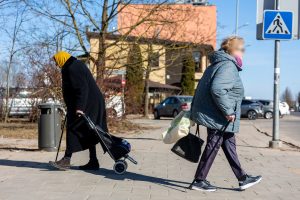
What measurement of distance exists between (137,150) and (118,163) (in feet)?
11.9

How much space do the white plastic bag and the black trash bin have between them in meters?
4.34

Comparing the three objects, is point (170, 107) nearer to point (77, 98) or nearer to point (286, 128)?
point (286, 128)

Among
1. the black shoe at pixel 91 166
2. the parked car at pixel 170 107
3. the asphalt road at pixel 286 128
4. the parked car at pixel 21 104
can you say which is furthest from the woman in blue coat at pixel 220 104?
the parked car at pixel 170 107

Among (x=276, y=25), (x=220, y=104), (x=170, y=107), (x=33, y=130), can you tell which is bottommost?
(x=33, y=130)

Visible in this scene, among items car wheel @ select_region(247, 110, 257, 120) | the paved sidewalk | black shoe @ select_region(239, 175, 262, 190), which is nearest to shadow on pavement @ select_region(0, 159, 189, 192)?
the paved sidewalk

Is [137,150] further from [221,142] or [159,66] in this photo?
[159,66]

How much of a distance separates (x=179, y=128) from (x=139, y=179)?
117 centimetres

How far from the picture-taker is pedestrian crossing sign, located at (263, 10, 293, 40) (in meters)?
12.5

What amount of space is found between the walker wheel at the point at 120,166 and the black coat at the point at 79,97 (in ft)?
1.94

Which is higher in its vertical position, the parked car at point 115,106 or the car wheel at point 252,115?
the parked car at point 115,106

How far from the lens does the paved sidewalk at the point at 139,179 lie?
637 centimetres

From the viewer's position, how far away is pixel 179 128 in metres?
6.72

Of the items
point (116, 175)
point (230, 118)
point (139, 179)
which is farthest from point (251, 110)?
point (230, 118)

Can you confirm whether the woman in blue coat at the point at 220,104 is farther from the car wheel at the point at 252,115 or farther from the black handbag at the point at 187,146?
the car wheel at the point at 252,115
